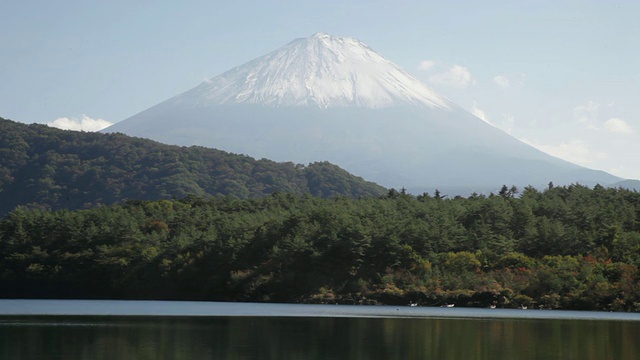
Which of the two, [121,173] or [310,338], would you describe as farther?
[121,173]

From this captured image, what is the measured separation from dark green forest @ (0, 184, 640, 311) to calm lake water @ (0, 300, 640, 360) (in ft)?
33.9

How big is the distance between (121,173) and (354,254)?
8762 cm

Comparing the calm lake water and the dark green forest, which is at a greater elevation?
the dark green forest

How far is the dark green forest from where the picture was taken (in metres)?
70.4

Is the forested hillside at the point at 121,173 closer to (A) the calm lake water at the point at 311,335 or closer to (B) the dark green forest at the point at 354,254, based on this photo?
(B) the dark green forest at the point at 354,254

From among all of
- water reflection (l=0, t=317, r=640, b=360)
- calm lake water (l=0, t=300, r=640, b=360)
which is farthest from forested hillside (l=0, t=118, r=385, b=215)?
water reflection (l=0, t=317, r=640, b=360)

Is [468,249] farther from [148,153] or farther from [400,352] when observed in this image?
[148,153]

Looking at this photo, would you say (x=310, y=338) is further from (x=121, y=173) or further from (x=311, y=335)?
(x=121, y=173)

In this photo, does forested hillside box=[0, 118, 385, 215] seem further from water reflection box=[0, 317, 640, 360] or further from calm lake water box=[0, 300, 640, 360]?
water reflection box=[0, 317, 640, 360]

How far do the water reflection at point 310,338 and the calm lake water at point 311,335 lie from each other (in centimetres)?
3

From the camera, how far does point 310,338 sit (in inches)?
1555

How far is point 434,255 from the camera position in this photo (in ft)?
249

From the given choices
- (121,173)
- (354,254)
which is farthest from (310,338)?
(121,173)

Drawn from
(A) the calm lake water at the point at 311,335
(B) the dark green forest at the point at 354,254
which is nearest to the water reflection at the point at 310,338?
(A) the calm lake water at the point at 311,335
